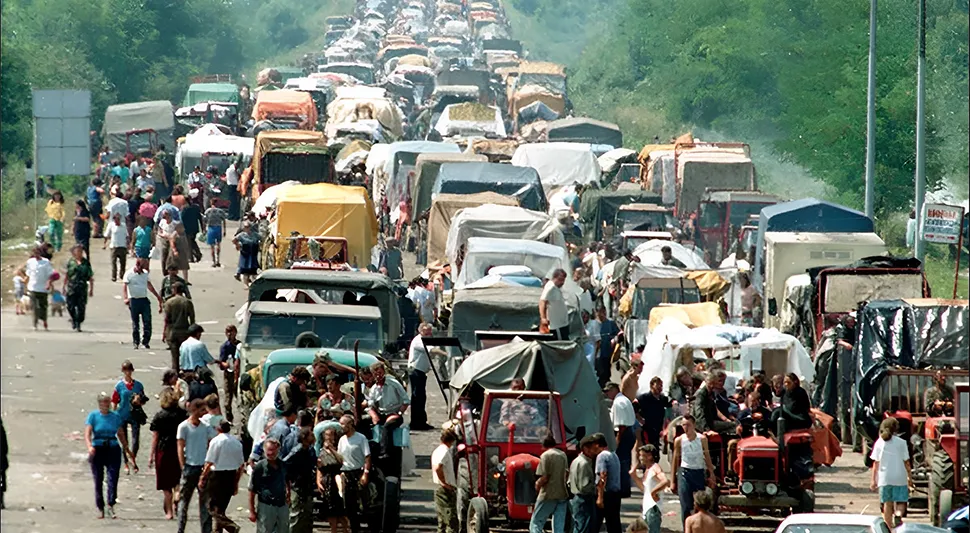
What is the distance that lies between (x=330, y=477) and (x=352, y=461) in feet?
1.10

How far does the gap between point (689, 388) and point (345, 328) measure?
169 inches

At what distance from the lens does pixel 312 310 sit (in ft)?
84.3

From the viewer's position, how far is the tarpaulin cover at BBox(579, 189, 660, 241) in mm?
46719

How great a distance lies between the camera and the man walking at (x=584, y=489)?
820 inches

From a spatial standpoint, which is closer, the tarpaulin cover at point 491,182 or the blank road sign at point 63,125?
the blank road sign at point 63,125

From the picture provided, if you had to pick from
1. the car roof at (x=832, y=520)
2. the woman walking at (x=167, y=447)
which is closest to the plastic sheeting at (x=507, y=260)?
the woman walking at (x=167, y=447)

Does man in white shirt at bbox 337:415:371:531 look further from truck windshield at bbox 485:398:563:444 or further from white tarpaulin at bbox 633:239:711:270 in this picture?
white tarpaulin at bbox 633:239:711:270

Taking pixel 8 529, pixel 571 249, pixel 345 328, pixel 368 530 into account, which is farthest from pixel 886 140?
pixel 8 529

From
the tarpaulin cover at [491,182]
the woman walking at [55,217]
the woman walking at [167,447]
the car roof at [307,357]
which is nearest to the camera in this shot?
the woman walking at [55,217]

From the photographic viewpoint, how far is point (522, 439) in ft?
71.0

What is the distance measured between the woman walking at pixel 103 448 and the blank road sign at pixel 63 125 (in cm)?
410

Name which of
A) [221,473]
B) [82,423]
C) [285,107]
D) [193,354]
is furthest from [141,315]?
[285,107]

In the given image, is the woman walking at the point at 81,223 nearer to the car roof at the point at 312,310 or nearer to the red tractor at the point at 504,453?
the car roof at the point at 312,310

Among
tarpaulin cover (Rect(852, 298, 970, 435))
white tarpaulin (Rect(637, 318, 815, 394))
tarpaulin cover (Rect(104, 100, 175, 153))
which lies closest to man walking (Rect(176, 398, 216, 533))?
white tarpaulin (Rect(637, 318, 815, 394))
